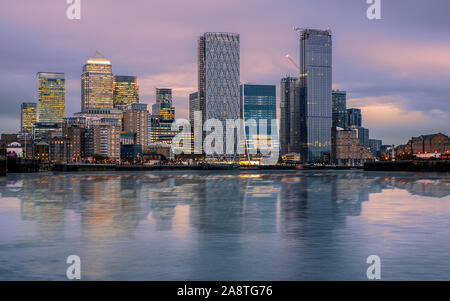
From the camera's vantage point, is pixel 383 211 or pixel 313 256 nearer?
pixel 313 256

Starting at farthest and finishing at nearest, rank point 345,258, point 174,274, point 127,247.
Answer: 1. point 127,247
2. point 345,258
3. point 174,274

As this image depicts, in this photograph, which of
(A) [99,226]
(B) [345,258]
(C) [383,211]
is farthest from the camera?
(C) [383,211]

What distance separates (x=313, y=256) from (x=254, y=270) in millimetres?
3241

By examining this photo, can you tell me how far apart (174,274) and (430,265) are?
8464 millimetres

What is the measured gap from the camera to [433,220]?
29266 mm

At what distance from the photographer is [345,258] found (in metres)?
17.4

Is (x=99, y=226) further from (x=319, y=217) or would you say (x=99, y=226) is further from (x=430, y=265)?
(x=430, y=265)
